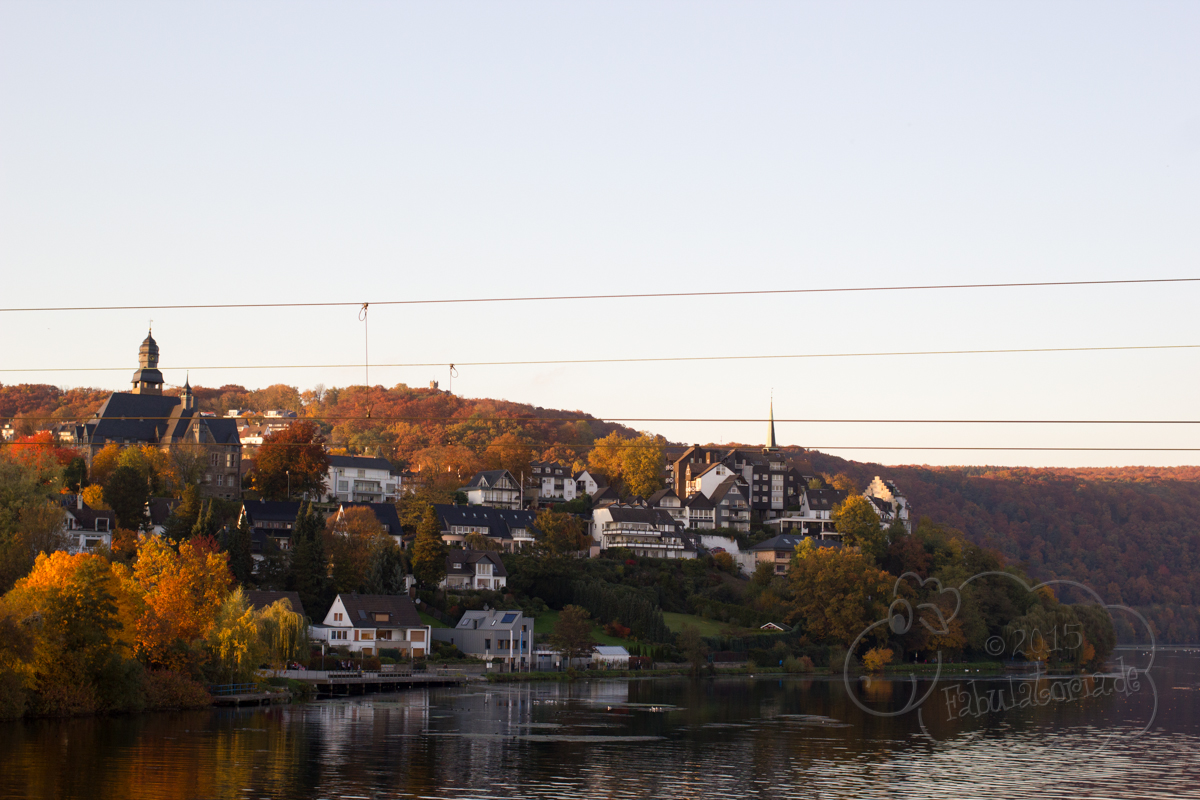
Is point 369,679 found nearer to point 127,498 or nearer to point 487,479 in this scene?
point 127,498

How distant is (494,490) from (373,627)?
49350 mm

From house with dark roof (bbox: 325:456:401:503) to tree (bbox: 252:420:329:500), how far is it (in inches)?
474

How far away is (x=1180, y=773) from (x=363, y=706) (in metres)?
40.0

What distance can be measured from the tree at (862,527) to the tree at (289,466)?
2075 inches

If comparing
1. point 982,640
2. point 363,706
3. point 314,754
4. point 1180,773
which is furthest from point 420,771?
point 982,640

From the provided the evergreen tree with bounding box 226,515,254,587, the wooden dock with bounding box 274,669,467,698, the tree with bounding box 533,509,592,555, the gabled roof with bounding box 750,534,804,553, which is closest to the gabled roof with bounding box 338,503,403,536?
the tree with bounding box 533,509,592,555

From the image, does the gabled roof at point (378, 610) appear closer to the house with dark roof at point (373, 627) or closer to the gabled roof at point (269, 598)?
the house with dark roof at point (373, 627)

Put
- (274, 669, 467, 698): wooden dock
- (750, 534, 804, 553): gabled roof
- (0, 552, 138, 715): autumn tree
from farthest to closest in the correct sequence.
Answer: (750, 534, 804, 553): gabled roof < (274, 669, 467, 698): wooden dock < (0, 552, 138, 715): autumn tree

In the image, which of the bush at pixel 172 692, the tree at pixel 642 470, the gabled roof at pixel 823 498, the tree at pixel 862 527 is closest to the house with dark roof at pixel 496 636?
the bush at pixel 172 692

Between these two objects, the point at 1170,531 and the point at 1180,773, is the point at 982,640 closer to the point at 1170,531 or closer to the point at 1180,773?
the point at 1180,773

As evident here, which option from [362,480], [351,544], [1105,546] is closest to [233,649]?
[351,544]

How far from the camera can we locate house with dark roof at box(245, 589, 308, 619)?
7869 centimetres

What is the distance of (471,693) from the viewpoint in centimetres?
7462

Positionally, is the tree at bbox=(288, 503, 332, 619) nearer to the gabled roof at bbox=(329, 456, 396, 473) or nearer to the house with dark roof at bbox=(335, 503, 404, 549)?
the house with dark roof at bbox=(335, 503, 404, 549)
